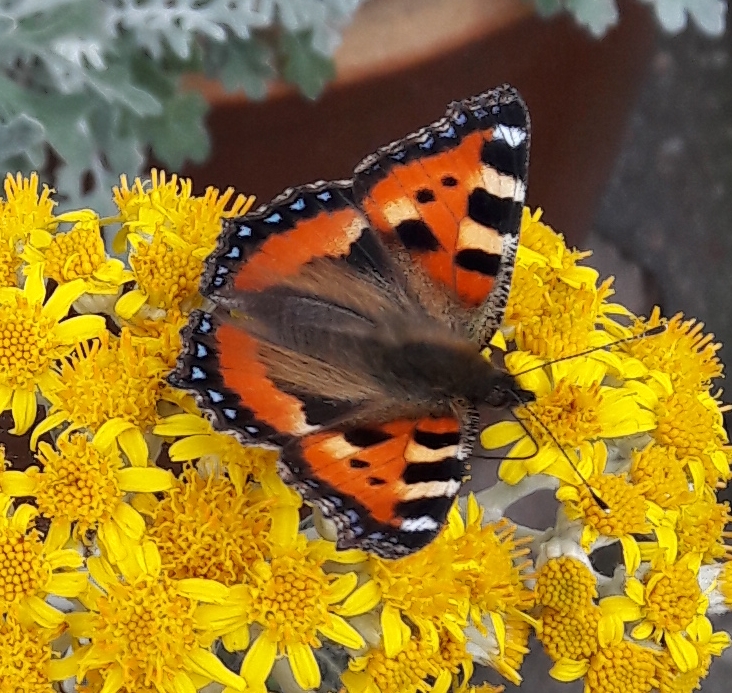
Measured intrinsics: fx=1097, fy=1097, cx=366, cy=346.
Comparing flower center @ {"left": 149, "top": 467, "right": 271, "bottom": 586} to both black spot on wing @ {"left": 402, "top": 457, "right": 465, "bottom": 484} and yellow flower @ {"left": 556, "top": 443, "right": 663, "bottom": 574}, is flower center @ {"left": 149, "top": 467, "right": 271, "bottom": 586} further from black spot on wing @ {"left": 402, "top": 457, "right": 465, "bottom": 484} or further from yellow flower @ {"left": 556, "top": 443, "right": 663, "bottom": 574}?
yellow flower @ {"left": 556, "top": 443, "right": 663, "bottom": 574}

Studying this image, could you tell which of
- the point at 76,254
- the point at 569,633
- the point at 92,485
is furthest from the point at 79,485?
the point at 569,633

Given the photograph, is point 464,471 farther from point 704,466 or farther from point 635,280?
point 635,280

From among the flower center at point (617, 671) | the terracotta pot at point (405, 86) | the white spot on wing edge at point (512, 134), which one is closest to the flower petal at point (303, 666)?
the flower center at point (617, 671)

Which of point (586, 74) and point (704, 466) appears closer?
point (704, 466)

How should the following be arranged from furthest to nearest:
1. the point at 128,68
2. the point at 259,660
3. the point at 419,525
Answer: the point at 128,68 → the point at 259,660 → the point at 419,525

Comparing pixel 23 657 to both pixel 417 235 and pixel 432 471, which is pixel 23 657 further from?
pixel 417 235

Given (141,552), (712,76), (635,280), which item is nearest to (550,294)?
(141,552)

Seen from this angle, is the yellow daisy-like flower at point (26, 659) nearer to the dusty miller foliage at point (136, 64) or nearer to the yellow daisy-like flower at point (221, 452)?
the yellow daisy-like flower at point (221, 452)
